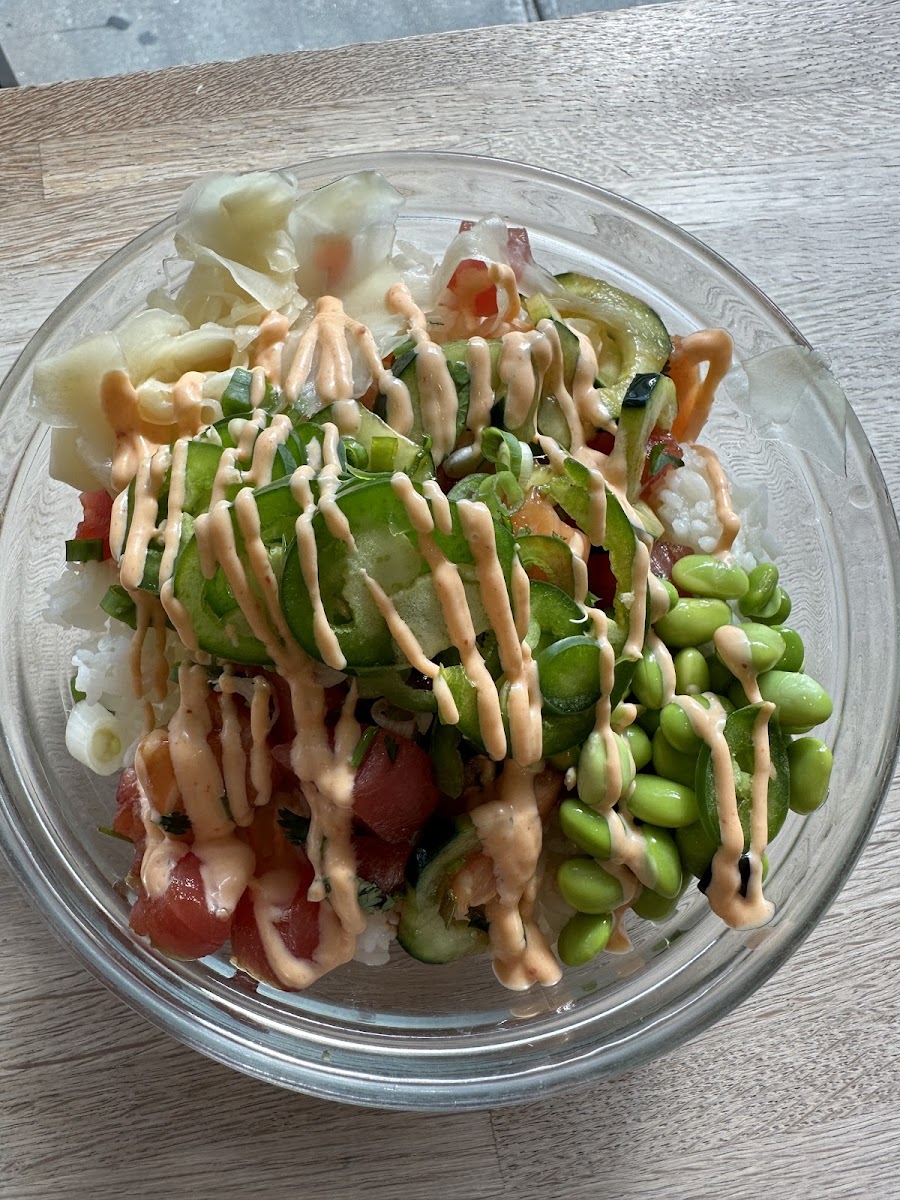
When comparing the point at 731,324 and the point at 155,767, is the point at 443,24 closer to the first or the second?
the point at 731,324

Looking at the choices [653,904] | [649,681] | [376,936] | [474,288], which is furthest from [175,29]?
[653,904]

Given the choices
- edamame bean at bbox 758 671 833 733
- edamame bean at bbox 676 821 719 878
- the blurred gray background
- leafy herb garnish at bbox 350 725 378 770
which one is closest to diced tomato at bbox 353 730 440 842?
leafy herb garnish at bbox 350 725 378 770

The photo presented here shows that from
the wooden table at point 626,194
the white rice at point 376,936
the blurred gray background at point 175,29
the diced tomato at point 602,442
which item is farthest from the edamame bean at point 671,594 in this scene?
the blurred gray background at point 175,29

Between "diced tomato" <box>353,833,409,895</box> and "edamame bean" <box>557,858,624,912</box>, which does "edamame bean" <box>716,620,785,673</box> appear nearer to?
"edamame bean" <box>557,858,624,912</box>

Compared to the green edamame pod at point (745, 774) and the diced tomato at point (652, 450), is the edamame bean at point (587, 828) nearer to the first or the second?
the green edamame pod at point (745, 774)

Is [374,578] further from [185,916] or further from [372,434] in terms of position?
[185,916]

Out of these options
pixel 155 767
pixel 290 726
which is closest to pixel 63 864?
pixel 155 767
